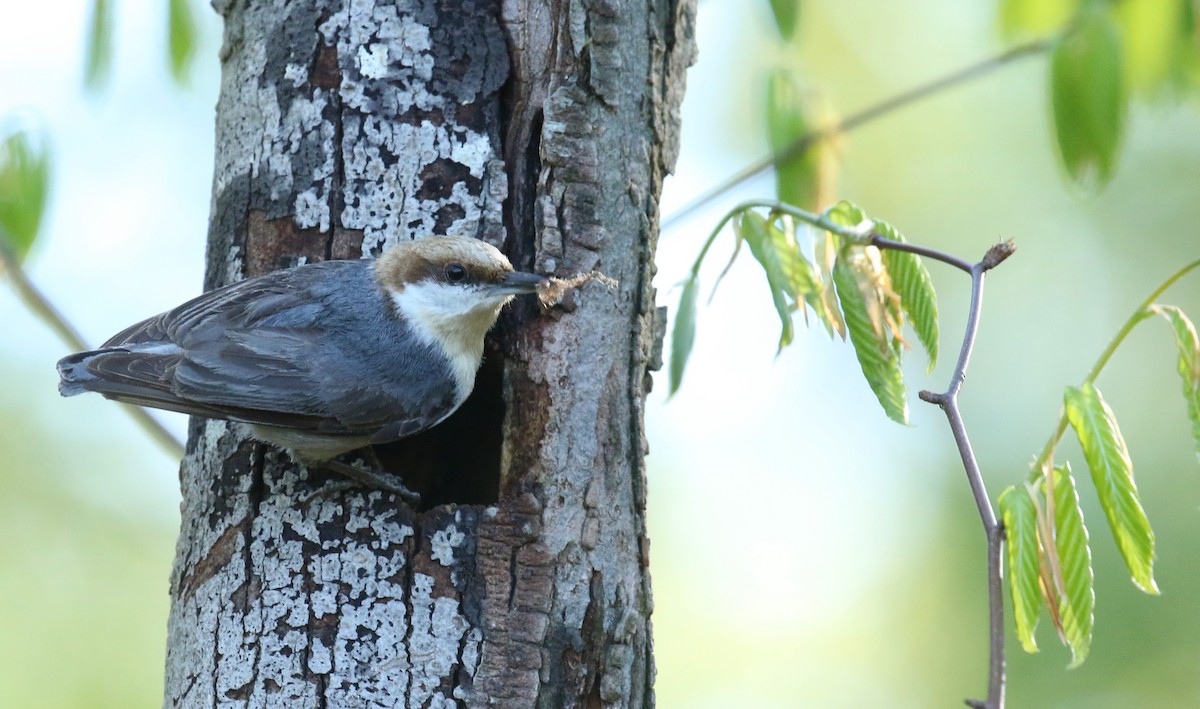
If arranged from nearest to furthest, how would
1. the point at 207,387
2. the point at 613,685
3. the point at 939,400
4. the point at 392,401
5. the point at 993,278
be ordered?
the point at 939,400
the point at 613,685
the point at 207,387
the point at 392,401
the point at 993,278

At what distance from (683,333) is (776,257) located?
0.35m

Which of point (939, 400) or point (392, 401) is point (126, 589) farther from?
point (939, 400)

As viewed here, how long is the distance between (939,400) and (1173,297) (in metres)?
5.40

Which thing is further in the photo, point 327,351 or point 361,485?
point 327,351

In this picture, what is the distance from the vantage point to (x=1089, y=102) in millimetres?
2414

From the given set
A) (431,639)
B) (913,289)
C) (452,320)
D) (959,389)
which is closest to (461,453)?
(452,320)

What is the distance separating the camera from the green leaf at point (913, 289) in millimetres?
2211

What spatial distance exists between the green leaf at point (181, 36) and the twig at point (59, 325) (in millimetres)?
639

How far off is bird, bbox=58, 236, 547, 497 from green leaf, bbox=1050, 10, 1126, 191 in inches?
48.2

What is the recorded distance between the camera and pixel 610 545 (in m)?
2.65

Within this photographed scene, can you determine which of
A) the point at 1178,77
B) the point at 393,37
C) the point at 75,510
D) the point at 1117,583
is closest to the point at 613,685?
the point at 393,37

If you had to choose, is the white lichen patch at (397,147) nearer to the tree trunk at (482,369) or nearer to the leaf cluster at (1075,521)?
the tree trunk at (482,369)

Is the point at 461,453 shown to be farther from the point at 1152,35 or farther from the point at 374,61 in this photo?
the point at 1152,35

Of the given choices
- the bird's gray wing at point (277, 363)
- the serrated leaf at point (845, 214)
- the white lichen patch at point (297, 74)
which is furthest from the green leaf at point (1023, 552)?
the white lichen patch at point (297, 74)
